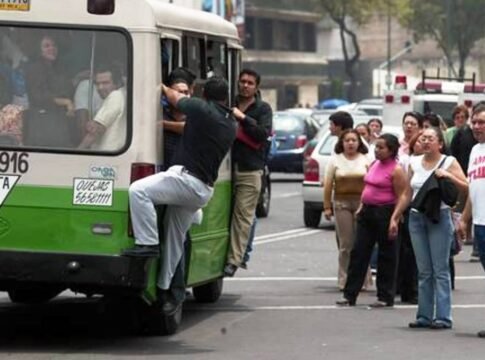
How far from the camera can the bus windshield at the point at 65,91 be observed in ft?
38.8

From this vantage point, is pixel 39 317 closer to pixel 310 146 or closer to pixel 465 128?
pixel 465 128

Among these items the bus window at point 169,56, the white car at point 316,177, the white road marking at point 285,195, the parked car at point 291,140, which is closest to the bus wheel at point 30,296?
the bus window at point 169,56

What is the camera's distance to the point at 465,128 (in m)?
21.2

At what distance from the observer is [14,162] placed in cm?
1187

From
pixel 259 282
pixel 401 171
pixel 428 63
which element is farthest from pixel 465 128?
pixel 428 63

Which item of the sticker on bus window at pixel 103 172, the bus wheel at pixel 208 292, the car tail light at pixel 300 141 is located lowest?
the car tail light at pixel 300 141

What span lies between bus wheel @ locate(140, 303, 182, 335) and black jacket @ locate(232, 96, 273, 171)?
6.25 feet

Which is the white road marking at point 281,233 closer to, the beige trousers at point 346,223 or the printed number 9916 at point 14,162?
the beige trousers at point 346,223

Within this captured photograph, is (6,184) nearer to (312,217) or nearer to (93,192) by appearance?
(93,192)

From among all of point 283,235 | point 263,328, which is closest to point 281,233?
point 283,235

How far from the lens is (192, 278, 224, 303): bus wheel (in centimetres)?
1527

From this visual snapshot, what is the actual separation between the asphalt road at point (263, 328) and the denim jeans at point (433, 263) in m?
0.21

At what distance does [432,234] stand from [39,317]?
351cm

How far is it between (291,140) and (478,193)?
1044 inches
